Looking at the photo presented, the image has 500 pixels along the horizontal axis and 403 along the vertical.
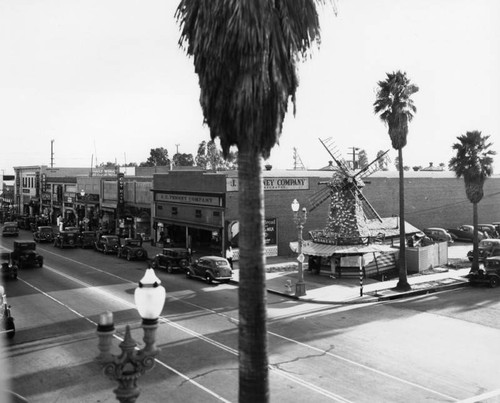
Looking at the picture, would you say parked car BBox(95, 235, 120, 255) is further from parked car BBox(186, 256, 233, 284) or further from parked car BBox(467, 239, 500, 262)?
parked car BBox(467, 239, 500, 262)

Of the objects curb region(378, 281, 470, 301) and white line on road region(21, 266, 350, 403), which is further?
curb region(378, 281, 470, 301)

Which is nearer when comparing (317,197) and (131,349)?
(131,349)

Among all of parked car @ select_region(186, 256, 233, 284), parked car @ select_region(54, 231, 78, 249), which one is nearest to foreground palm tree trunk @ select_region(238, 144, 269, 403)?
parked car @ select_region(186, 256, 233, 284)

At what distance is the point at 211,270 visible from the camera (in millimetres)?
31984

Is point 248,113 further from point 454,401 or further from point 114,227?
point 114,227

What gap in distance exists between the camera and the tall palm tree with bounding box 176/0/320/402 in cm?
736

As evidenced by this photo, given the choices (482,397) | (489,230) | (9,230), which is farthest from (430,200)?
(9,230)

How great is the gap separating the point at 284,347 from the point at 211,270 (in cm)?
1340

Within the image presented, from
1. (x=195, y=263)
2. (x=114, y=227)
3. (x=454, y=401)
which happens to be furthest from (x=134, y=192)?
(x=454, y=401)

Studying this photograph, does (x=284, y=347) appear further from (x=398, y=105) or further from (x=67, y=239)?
(x=67, y=239)

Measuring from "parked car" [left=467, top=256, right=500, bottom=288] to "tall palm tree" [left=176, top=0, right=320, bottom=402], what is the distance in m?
27.2

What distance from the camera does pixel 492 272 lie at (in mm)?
31484

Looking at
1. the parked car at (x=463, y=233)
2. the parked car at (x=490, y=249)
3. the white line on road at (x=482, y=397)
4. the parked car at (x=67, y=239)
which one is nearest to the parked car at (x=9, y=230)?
the parked car at (x=67, y=239)

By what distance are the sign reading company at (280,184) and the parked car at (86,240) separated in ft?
57.2
